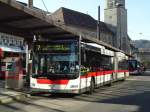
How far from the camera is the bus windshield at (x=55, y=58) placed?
59.4 ft

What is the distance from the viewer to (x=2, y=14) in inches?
712

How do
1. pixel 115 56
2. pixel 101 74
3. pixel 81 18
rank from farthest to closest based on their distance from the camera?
1. pixel 81 18
2. pixel 115 56
3. pixel 101 74

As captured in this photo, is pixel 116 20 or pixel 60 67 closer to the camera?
pixel 60 67

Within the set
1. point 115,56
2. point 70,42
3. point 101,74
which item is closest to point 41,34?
point 101,74

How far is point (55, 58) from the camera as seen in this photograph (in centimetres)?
1848

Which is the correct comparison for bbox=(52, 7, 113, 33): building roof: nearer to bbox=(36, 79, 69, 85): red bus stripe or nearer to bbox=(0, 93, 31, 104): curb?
bbox=(36, 79, 69, 85): red bus stripe

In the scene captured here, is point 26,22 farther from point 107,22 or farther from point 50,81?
point 107,22

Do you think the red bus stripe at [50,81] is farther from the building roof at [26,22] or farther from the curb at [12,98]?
the building roof at [26,22]

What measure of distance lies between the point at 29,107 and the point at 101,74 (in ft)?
31.5

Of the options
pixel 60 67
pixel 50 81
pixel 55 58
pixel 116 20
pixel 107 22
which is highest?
pixel 116 20

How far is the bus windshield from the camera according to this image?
18109 millimetres

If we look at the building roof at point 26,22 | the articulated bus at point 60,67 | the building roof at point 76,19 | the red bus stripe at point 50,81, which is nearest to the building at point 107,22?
the building roof at point 76,19

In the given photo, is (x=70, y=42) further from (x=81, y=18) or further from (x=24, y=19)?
(x=81, y=18)

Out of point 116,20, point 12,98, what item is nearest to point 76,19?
point 116,20
